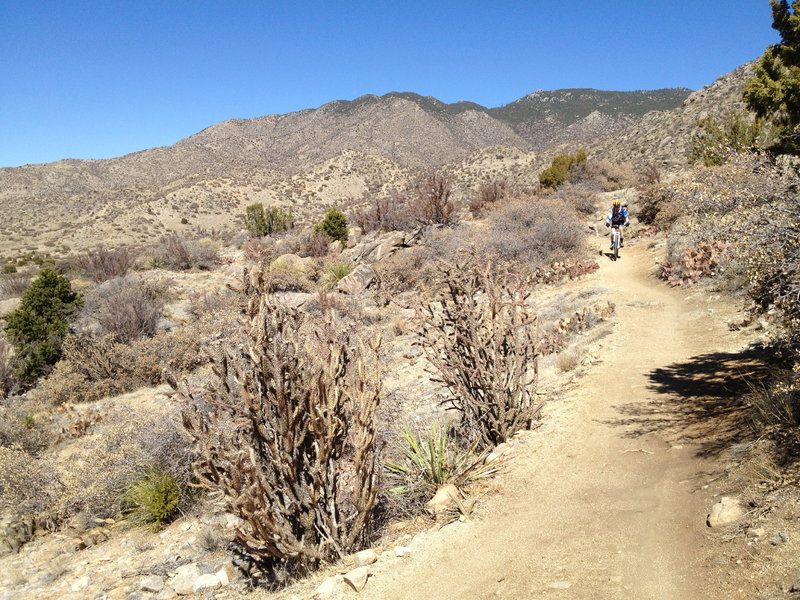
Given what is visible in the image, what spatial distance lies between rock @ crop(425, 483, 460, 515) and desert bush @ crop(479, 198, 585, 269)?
34.3 ft

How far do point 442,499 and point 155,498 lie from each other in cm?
368

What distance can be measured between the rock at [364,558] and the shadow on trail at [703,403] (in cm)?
271

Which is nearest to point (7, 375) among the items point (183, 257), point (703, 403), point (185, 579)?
point (185, 579)

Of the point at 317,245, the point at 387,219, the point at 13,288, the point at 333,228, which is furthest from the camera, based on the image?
the point at 387,219

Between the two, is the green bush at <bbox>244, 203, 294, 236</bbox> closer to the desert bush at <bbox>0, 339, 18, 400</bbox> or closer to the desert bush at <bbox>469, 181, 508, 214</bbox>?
the desert bush at <bbox>469, 181, 508, 214</bbox>

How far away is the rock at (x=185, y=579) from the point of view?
4227mm

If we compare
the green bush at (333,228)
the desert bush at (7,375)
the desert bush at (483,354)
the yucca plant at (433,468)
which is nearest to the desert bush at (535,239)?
the green bush at (333,228)

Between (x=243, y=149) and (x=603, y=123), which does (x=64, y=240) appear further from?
(x=603, y=123)

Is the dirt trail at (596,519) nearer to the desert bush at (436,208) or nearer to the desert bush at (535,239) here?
the desert bush at (535,239)

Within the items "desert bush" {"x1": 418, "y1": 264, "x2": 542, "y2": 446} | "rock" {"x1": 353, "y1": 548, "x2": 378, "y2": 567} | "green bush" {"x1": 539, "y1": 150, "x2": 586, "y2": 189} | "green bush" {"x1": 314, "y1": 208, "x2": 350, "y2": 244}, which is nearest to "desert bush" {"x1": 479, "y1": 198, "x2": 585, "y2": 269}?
"green bush" {"x1": 314, "y1": 208, "x2": 350, "y2": 244}

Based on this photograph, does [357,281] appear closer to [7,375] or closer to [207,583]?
[7,375]

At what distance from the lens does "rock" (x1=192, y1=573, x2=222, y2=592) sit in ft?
13.7

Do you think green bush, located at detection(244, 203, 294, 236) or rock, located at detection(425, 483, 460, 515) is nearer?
rock, located at detection(425, 483, 460, 515)

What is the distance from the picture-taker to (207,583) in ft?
13.8
